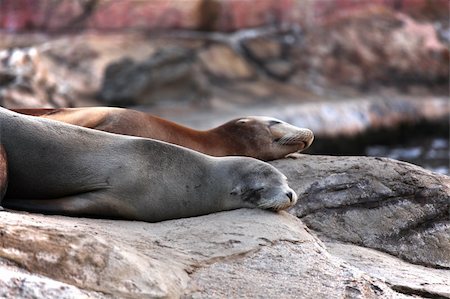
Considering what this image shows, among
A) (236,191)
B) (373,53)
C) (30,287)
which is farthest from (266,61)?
(30,287)

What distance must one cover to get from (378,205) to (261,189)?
1.29 m

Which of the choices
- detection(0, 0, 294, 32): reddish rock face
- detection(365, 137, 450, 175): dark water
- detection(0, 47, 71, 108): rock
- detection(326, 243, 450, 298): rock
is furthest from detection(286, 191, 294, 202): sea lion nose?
detection(0, 0, 294, 32): reddish rock face

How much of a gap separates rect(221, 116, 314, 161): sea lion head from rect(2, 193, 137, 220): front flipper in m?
2.01

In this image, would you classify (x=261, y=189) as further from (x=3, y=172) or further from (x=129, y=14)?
(x=129, y=14)

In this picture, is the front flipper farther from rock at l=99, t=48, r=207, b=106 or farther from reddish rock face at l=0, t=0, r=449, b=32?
reddish rock face at l=0, t=0, r=449, b=32

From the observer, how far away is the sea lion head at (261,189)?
5.09 metres

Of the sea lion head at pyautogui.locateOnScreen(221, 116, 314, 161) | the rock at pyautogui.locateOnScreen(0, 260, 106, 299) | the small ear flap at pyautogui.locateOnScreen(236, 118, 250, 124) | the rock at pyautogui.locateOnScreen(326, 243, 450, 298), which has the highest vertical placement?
the small ear flap at pyautogui.locateOnScreen(236, 118, 250, 124)

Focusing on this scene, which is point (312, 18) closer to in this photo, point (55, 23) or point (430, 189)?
point (55, 23)

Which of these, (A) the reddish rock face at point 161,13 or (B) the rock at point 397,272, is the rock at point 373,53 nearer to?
(A) the reddish rock face at point 161,13

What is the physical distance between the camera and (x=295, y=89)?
54.4 feet

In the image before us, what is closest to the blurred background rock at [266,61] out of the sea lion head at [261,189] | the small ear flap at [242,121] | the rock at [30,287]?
the small ear flap at [242,121]

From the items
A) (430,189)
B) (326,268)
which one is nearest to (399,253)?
(430,189)

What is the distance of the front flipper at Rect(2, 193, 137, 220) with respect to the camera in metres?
4.74

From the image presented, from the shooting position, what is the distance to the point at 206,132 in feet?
21.7
